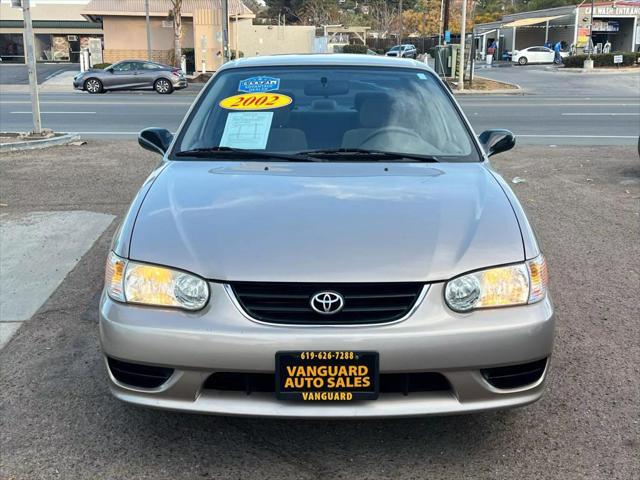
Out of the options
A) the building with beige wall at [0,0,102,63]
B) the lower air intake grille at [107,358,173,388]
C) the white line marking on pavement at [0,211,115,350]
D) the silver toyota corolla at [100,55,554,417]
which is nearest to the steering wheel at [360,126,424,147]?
the silver toyota corolla at [100,55,554,417]

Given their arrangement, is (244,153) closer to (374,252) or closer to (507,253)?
(374,252)

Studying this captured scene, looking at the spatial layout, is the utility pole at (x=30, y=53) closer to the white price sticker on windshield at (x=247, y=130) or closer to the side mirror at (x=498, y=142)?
the white price sticker on windshield at (x=247, y=130)

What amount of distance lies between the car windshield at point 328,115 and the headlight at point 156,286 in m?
1.17

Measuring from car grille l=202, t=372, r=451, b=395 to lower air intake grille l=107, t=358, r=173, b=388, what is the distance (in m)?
0.18

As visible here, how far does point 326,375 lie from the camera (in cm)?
259

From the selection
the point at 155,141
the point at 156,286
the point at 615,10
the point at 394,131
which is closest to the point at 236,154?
the point at 155,141

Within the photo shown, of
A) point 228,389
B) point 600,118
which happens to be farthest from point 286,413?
point 600,118

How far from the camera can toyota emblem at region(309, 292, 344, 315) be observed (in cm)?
260

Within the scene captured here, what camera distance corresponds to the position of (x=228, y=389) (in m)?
2.69

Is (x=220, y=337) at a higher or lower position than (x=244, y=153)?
lower

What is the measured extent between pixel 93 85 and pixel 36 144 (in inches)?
689

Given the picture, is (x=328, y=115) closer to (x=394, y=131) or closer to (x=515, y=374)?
(x=394, y=131)

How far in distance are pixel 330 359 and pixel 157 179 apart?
1.48 meters

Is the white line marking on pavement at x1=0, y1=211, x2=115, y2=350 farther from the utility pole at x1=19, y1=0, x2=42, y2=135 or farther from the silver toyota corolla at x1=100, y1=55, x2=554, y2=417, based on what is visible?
the utility pole at x1=19, y1=0, x2=42, y2=135
